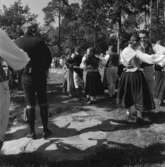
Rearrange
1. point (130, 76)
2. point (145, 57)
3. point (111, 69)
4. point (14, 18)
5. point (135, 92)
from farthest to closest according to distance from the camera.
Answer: point (14, 18), point (111, 69), point (135, 92), point (130, 76), point (145, 57)

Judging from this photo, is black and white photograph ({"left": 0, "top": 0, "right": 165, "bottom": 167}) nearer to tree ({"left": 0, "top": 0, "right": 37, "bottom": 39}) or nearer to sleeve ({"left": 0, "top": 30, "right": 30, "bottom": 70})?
sleeve ({"left": 0, "top": 30, "right": 30, "bottom": 70})

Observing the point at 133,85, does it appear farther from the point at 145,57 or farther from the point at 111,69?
the point at 111,69

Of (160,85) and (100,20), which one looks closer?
(160,85)

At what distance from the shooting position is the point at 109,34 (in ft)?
147

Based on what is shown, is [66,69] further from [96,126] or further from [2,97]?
[2,97]

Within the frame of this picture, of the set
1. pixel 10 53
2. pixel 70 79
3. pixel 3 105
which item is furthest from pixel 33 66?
pixel 70 79

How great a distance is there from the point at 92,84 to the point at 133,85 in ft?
9.48

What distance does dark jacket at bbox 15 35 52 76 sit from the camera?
5199mm

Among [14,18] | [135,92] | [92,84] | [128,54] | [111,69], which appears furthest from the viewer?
[14,18]

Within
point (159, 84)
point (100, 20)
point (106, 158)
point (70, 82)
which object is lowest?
point (106, 158)

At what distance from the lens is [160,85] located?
796cm

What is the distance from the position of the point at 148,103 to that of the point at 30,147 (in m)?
2.39

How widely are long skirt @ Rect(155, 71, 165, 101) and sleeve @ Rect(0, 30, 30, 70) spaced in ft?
15.4

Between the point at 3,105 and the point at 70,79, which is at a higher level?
the point at 3,105
